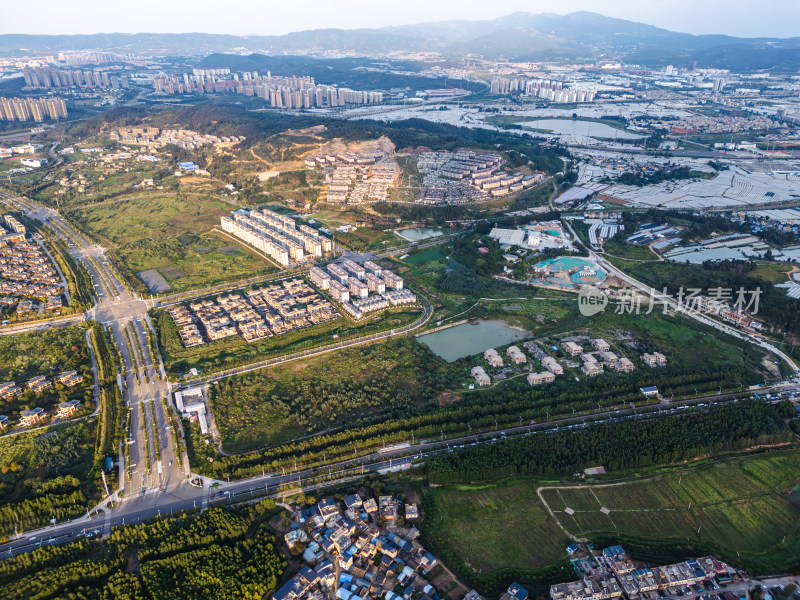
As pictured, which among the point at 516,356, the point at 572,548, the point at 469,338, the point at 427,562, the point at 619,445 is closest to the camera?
the point at 427,562

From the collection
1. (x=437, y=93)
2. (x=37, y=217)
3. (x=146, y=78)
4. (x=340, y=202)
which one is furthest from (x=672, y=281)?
(x=146, y=78)

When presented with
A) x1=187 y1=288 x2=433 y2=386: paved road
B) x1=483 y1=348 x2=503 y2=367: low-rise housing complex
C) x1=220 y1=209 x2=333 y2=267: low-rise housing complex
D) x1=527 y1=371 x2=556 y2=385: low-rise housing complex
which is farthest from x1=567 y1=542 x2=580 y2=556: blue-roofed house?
x1=220 y1=209 x2=333 y2=267: low-rise housing complex

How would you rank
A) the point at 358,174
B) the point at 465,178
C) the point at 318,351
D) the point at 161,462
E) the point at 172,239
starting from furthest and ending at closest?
the point at 358,174, the point at 465,178, the point at 172,239, the point at 318,351, the point at 161,462

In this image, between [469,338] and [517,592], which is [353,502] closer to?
[517,592]

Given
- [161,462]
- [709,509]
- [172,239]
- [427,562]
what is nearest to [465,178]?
[172,239]

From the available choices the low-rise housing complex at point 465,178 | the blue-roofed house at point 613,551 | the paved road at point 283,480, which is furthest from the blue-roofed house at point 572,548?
the low-rise housing complex at point 465,178
